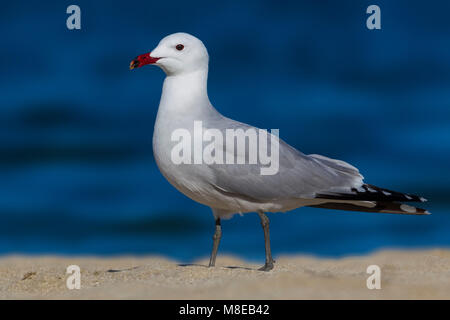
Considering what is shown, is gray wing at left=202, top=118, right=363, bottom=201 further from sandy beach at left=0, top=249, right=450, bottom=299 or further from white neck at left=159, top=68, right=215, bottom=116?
sandy beach at left=0, top=249, right=450, bottom=299

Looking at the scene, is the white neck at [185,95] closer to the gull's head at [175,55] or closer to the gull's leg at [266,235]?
the gull's head at [175,55]

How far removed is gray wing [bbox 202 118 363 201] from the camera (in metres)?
6.94

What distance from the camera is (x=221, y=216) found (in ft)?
24.4

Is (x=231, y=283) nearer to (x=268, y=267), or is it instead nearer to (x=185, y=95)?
(x=268, y=267)

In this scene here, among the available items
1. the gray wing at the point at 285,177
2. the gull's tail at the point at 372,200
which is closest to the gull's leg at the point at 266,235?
the gray wing at the point at 285,177

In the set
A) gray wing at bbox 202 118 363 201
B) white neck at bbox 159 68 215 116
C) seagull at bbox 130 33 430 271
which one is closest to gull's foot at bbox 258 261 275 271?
seagull at bbox 130 33 430 271

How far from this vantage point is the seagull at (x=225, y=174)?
6895mm

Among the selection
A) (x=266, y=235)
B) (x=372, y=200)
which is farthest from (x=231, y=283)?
(x=372, y=200)

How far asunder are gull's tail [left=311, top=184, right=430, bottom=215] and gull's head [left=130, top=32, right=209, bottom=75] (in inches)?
71.8

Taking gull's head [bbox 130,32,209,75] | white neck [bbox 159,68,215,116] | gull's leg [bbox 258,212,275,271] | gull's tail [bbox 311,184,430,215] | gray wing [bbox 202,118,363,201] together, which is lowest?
gull's leg [bbox 258,212,275,271]

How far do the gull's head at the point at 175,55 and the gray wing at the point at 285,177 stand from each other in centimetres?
64

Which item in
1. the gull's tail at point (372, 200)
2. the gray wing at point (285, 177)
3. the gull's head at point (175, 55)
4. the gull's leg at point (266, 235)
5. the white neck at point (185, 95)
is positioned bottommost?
the gull's leg at point (266, 235)

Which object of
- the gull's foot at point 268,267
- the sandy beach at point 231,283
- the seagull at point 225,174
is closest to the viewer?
the sandy beach at point 231,283
